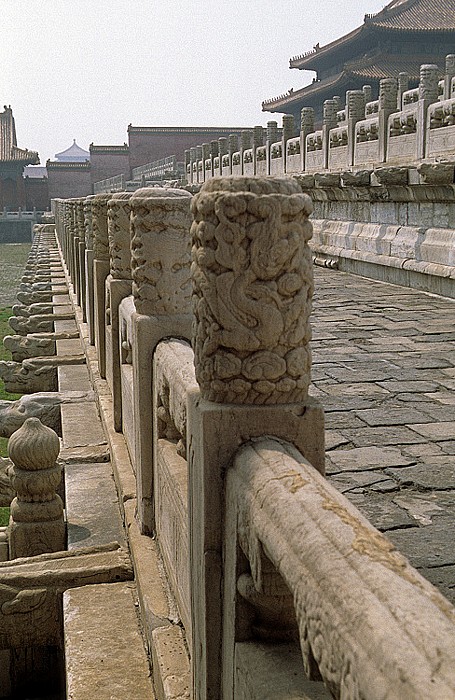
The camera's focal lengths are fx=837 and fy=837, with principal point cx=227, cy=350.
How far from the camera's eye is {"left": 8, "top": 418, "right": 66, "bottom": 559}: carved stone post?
3.45 meters

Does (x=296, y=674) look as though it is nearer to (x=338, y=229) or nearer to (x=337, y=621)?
(x=337, y=621)

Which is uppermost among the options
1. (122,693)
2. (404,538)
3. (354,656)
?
(354,656)

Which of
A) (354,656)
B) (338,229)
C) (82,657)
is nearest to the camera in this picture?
(354,656)

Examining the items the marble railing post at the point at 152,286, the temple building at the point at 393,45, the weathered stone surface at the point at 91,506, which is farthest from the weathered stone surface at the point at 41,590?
the temple building at the point at 393,45

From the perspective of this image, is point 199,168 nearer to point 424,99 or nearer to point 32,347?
point 424,99

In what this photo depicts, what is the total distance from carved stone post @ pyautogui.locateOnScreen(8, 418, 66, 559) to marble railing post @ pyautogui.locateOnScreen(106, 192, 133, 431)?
0.74 meters

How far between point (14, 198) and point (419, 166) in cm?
4315

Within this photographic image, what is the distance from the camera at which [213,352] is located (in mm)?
1682

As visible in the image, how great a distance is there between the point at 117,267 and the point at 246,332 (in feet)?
8.55

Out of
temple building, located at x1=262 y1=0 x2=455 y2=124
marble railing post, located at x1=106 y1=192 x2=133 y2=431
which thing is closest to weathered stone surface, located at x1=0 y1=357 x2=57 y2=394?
marble railing post, located at x1=106 y1=192 x2=133 y2=431

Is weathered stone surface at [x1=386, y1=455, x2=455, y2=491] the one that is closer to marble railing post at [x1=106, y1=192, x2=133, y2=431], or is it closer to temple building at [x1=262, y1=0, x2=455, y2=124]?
marble railing post at [x1=106, y1=192, x2=133, y2=431]

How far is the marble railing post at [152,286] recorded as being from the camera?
2828 mm

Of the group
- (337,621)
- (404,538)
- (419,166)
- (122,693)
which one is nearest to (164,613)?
(122,693)

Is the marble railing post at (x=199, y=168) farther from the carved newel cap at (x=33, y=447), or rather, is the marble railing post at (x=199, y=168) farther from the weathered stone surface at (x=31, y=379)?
the carved newel cap at (x=33, y=447)
